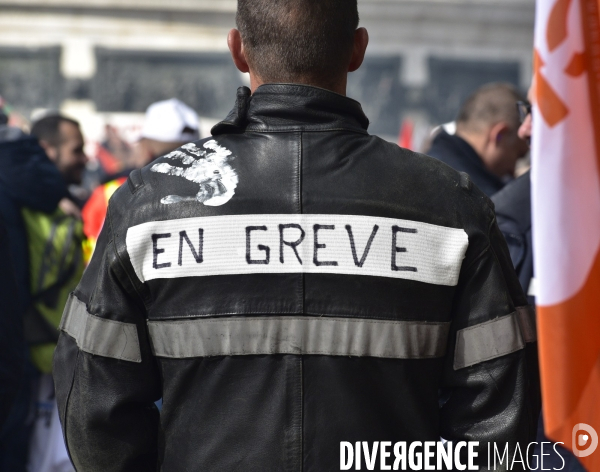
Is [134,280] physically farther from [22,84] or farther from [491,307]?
[22,84]

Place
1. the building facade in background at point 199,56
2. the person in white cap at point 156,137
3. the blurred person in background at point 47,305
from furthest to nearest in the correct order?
the building facade in background at point 199,56, the person in white cap at point 156,137, the blurred person in background at point 47,305

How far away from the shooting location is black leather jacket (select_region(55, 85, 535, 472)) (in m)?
1.64

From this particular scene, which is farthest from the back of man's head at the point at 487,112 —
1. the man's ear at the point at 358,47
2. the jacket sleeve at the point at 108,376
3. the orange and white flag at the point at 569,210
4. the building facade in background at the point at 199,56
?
the building facade in background at the point at 199,56

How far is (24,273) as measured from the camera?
362 centimetres

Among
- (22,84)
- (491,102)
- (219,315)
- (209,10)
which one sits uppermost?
(209,10)

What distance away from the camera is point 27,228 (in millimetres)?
3699

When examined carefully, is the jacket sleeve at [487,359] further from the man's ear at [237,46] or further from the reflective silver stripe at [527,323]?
the man's ear at [237,46]

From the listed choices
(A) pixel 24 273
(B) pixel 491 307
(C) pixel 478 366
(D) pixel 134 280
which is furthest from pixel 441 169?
(A) pixel 24 273

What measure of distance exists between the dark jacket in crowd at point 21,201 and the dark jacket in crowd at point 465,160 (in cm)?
177

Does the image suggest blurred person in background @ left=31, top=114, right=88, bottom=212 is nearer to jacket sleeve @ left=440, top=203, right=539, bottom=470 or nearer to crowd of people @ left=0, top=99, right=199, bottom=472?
crowd of people @ left=0, top=99, right=199, bottom=472

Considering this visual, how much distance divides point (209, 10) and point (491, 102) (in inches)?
487

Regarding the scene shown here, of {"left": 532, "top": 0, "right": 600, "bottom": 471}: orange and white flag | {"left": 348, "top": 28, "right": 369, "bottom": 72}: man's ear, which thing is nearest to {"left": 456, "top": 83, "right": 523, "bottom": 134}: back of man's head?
{"left": 532, "top": 0, "right": 600, "bottom": 471}: orange and white flag

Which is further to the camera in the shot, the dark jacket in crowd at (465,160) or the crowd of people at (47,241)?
the dark jacket in crowd at (465,160)

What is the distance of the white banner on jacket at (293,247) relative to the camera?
5.43 feet
